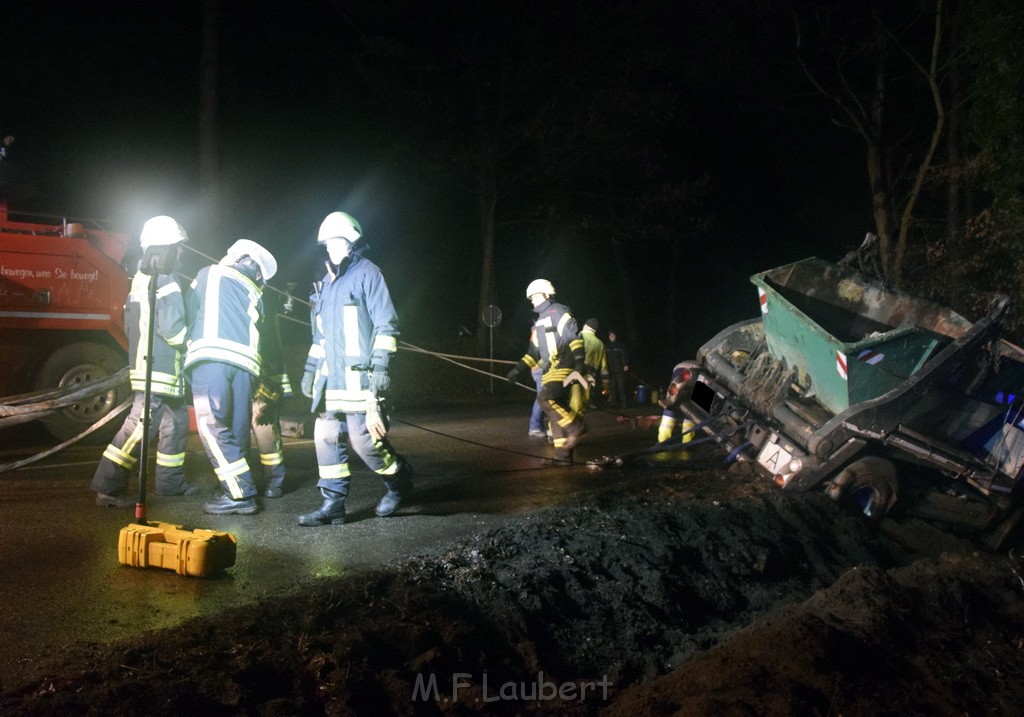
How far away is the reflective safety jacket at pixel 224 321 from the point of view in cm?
601

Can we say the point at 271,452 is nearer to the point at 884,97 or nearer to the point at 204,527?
the point at 204,527

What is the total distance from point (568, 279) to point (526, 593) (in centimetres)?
3056

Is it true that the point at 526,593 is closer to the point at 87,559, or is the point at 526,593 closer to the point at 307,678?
the point at 307,678

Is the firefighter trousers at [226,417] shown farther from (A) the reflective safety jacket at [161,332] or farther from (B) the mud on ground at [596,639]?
(B) the mud on ground at [596,639]

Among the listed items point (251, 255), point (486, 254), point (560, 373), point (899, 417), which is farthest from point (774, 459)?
point (486, 254)

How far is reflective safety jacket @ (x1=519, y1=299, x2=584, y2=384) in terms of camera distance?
8867mm

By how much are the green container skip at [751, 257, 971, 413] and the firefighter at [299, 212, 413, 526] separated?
3410 millimetres

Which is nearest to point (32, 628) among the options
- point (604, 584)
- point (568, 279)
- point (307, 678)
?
point (307, 678)

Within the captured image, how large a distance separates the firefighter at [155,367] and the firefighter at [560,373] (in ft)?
12.1

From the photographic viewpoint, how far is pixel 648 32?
67.1ft

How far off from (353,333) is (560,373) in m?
3.39

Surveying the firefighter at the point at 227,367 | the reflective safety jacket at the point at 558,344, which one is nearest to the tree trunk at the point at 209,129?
the reflective safety jacket at the point at 558,344

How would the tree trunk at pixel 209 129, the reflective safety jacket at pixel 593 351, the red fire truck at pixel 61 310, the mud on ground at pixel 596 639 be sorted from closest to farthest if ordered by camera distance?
the mud on ground at pixel 596 639 < the red fire truck at pixel 61 310 < the reflective safety jacket at pixel 593 351 < the tree trunk at pixel 209 129

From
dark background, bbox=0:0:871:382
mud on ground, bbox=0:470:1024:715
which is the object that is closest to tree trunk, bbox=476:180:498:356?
dark background, bbox=0:0:871:382
